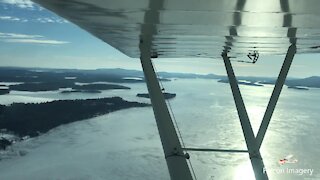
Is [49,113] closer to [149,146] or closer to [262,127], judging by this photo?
[149,146]

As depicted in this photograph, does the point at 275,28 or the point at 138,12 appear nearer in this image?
the point at 138,12

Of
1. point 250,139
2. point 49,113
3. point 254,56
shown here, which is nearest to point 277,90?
point 250,139

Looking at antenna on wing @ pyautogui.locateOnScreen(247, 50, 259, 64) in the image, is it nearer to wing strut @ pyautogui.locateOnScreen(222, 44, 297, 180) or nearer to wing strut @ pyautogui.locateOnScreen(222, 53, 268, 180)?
wing strut @ pyautogui.locateOnScreen(222, 53, 268, 180)

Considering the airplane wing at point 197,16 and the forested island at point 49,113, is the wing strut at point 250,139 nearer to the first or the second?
the airplane wing at point 197,16

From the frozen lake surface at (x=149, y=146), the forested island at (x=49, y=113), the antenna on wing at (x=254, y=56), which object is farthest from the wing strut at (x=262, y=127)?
the forested island at (x=49, y=113)

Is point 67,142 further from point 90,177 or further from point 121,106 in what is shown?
point 121,106

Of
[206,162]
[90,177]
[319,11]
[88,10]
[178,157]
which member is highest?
[206,162]

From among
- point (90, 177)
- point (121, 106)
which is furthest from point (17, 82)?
point (90, 177)
